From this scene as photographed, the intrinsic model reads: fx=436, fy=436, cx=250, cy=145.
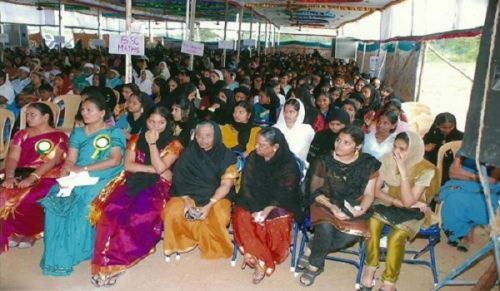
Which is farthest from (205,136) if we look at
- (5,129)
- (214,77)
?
(214,77)

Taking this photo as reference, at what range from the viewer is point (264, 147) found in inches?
130

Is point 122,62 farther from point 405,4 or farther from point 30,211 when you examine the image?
point 405,4

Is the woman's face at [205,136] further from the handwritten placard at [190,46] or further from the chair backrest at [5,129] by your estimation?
the handwritten placard at [190,46]

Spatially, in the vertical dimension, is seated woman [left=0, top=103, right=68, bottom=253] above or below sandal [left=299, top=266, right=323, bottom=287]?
above

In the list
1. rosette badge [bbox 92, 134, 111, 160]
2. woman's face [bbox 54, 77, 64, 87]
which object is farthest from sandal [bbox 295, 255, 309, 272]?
woman's face [bbox 54, 77, 64, 87]

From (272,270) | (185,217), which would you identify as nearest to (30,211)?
(185,217)

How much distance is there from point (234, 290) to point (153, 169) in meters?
1.13

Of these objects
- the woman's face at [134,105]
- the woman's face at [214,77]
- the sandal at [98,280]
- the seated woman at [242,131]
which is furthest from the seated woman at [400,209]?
the woman's face at [214,77]

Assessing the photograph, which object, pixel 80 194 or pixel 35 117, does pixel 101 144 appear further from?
pixel 35 117

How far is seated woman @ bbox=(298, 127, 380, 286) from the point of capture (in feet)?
10.4

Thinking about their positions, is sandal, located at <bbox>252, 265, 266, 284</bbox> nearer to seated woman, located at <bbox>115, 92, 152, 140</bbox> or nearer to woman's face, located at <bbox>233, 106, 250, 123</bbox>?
woman's face, located at <bbox>233, 106, 250, 123</bbox>

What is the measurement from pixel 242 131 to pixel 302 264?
1488mm

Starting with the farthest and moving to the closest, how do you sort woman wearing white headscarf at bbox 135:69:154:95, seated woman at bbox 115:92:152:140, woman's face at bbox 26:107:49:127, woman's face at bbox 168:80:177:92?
woman wearing white headscarf at bbox 135:69:154:95 → woman's face at bbox 168:80:177:92 → seated woman at bbox 115:92:152:140 → woman's face at bbox 26:107:49:127

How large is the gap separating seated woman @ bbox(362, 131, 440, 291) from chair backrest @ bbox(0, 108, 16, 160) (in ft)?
11.8
